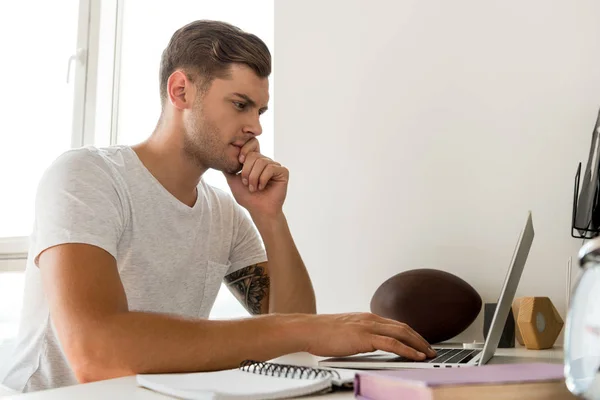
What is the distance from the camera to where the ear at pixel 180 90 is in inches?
68.1

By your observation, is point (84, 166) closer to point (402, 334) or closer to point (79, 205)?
point (79, 205)

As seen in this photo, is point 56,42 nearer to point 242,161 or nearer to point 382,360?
point 242,161

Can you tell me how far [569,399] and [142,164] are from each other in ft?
4.05

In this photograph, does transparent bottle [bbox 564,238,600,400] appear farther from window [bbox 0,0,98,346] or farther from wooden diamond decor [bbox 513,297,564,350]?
window [bbox 0,0,98,346]

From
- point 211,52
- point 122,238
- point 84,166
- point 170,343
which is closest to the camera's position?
point 170,343

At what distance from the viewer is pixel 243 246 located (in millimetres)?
1879

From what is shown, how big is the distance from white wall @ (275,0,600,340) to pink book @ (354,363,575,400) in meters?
1.21

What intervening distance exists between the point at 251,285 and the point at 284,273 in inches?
7.3

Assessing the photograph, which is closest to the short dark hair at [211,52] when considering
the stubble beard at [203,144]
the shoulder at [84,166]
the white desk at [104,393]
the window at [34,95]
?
the stubble beard at [203,144]

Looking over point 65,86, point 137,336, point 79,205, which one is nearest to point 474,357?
point 137,336

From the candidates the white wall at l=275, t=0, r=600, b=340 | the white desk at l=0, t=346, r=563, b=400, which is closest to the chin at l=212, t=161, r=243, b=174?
the white wall at l=275, t=0, r=600, b=340

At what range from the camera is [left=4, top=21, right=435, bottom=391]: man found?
1.05 meters

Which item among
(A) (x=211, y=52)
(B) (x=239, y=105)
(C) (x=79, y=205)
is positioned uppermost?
(A) (x=211, y=52)

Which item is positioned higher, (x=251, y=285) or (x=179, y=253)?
(x=179, y=253)
